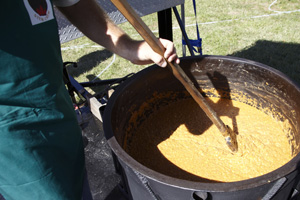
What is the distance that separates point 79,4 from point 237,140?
1.08 meters

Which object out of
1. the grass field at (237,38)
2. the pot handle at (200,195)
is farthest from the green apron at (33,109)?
the grass field at (237,38)

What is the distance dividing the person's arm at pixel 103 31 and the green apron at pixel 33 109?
230 millimetres

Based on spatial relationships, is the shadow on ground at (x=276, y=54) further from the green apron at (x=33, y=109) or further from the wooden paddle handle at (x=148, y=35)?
the green apron at (x=33, y=109)

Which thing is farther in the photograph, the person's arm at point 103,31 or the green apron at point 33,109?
the person's arm at point 103,31

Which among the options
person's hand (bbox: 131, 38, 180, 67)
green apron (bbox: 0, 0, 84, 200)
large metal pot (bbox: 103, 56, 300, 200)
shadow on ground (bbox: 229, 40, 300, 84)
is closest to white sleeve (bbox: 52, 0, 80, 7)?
green apron (bbox: 0, 0, 84, 200)

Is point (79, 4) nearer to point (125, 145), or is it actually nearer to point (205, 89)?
point (125, 145)

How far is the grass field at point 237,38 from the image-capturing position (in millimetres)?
3375

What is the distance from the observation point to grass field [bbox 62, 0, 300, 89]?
338cm

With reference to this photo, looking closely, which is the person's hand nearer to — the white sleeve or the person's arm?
the person's arm

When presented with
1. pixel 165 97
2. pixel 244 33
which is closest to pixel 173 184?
pixel 165 97

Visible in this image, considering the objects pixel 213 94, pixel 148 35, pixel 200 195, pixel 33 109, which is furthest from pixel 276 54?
pixel 33 109

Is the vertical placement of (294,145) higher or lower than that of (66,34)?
lower

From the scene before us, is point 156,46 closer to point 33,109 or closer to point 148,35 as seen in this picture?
point 148,35

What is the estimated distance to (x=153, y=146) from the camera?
58.5 inches
